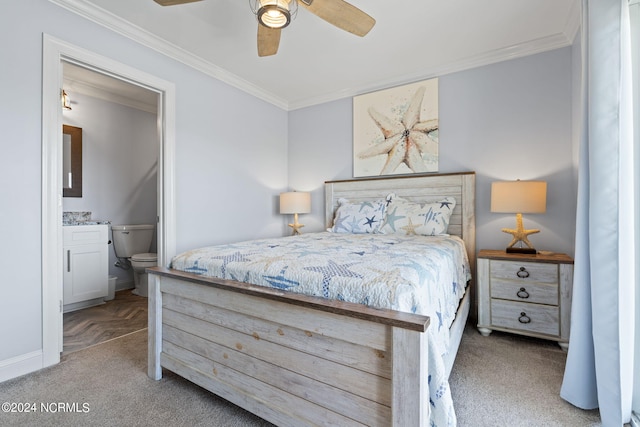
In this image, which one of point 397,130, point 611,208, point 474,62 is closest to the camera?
point 611,208

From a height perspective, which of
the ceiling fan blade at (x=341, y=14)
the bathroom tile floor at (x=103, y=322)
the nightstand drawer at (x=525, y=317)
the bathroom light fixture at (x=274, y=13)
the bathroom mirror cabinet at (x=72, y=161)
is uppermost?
the ceiling fan blade at (x=341, y=14)

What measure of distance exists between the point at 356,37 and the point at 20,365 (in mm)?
3376

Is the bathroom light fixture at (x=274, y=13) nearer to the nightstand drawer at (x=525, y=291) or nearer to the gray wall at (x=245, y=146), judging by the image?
the gray wall at (x=245, y=146)

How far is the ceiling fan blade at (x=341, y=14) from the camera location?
1.67 metres

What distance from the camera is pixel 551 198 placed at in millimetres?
2551

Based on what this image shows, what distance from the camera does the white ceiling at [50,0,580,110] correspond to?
214cm

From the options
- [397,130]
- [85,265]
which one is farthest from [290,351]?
[85,265]

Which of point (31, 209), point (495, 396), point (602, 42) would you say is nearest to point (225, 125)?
point (31, 209)

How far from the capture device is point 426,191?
303cm

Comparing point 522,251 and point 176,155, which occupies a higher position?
point 176,155

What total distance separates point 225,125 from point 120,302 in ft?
7.81

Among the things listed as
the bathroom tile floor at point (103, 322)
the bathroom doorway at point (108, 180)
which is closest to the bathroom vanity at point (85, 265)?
the bathroom doorway at point (108, 180)

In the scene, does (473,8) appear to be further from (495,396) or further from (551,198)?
(495,396)

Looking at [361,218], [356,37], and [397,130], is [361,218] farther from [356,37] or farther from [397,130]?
[356,37]
